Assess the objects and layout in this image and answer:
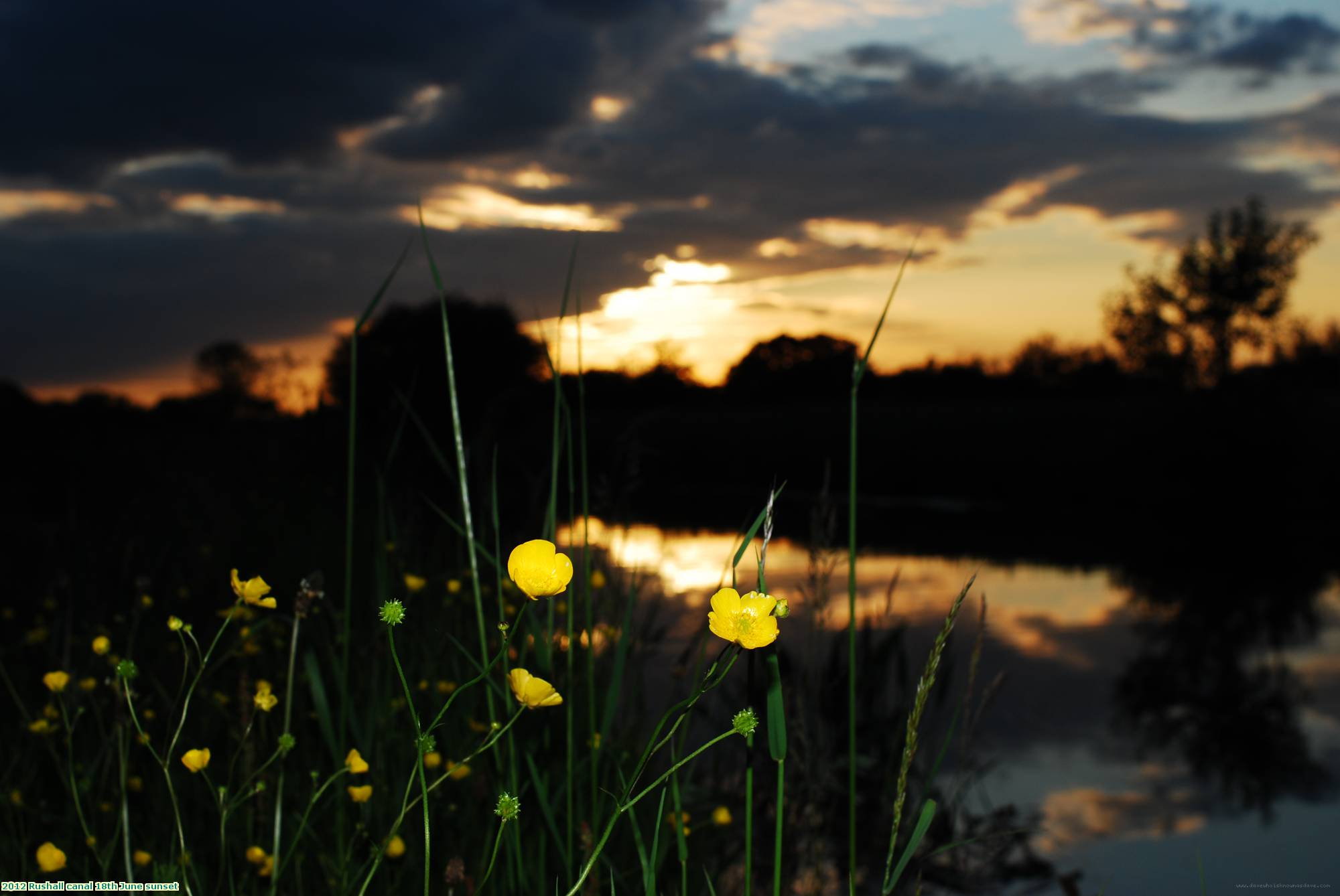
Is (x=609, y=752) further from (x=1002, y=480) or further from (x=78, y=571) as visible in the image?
(x=1002, y=480)

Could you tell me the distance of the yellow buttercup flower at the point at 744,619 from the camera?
2.55 feet

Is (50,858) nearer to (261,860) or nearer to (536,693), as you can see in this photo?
(261,860)

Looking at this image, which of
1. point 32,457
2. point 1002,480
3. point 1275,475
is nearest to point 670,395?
point 1002,480

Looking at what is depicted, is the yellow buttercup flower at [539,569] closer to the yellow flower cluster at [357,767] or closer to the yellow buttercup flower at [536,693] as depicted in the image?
the yellow buttercup flower at [536,693]

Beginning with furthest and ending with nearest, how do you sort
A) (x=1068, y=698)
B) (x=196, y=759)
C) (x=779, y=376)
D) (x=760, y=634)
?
(x=779, y=376)
(x=1068, y=698)
(x=196, y=759)
(x=760, y=634)

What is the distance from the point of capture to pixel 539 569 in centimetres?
84

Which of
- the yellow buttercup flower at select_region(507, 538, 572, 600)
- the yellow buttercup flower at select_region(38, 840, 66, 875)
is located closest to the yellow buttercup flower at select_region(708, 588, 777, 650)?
the yellow buttercup flower at select_region(507, 538, 572, 600)

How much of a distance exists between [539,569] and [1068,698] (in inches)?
167

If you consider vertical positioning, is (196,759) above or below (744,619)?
below

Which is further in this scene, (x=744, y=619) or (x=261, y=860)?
(x=261, y=860)

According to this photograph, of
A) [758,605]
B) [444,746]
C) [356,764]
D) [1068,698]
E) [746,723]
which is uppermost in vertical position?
[758,605]

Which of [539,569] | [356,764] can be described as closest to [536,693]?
[539,569]

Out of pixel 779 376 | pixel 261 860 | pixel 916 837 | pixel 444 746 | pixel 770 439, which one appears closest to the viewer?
pixel 916 837

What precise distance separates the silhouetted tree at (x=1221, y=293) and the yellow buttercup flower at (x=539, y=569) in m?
31.9
